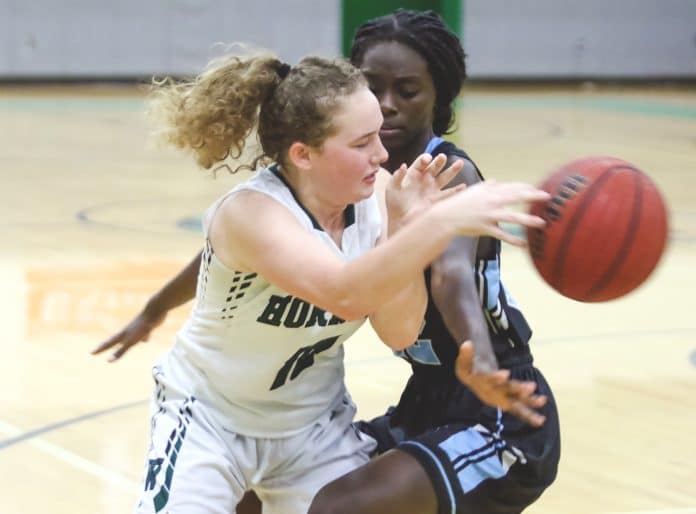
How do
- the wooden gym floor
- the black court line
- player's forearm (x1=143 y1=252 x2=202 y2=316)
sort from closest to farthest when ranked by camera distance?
player's forearm (x1=143 y1=252 x2=202 y2=316) < the wooden gym floor < the black court line

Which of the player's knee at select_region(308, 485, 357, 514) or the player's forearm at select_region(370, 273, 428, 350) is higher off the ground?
the player's forearm at select_region(370, 273, 428, 350)

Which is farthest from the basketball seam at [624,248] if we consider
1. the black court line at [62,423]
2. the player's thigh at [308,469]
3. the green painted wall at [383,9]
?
the green painted wall at [383,9]

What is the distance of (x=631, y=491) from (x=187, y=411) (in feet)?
5.53

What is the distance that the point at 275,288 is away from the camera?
2984mm

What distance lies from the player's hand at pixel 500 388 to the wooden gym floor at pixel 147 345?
4.11 feet

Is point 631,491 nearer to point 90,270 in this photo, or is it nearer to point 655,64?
point 90,270

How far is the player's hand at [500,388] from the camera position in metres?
2.57

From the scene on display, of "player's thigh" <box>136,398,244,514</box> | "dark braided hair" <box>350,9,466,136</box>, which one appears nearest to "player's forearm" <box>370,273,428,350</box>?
"player's thigh" <box>136,398,244,514</box>

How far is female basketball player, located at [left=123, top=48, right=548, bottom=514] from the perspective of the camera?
2861 mm

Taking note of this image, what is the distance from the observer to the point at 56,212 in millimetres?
9344

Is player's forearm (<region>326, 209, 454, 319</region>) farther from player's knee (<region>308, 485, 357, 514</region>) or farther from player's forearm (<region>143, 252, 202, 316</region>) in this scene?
player's forearm (<region>143, 252, 202, 316</region>)

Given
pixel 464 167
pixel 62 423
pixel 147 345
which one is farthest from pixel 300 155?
pixel 147 345

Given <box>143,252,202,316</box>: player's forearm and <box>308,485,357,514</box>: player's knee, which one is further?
<box>143,252,202,316</box>: player's forearm

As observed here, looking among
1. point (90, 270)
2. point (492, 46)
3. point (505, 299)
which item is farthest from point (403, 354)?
point (492, 46)
